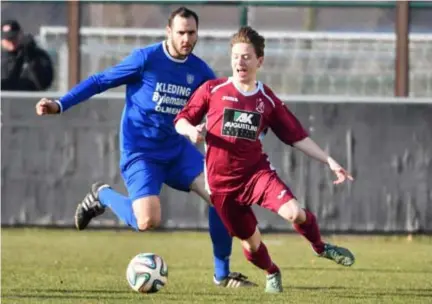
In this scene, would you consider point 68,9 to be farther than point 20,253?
Yes

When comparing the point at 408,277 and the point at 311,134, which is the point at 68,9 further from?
the point at 408,277

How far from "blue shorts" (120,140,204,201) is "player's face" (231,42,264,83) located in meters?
1.34

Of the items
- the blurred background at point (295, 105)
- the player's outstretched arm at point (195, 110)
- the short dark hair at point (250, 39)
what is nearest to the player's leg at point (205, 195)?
the player's outstretched arm at point (195, 110)

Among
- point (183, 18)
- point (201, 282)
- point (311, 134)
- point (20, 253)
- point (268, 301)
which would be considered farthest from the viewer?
point (311, 134)

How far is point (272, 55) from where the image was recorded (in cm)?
1523

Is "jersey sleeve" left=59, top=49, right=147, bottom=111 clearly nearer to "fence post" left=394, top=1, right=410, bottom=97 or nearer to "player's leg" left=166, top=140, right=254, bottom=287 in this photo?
"player's leg" left=166, top=140, right=254, bottom=287

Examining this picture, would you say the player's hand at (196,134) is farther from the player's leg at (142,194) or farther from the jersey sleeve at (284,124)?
the player's leg at (142,194)

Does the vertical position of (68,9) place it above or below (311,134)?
above

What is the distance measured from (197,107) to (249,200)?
749 millimetres

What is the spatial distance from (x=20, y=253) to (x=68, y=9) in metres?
3.76

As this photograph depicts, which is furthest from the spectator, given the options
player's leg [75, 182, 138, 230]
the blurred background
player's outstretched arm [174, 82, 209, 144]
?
player's outstretched arm [174, 82, 209, 144]

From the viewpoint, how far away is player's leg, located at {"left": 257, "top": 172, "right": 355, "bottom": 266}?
850 cm

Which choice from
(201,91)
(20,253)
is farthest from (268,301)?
(20,253)

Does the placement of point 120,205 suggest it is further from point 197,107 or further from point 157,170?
point 197,107
